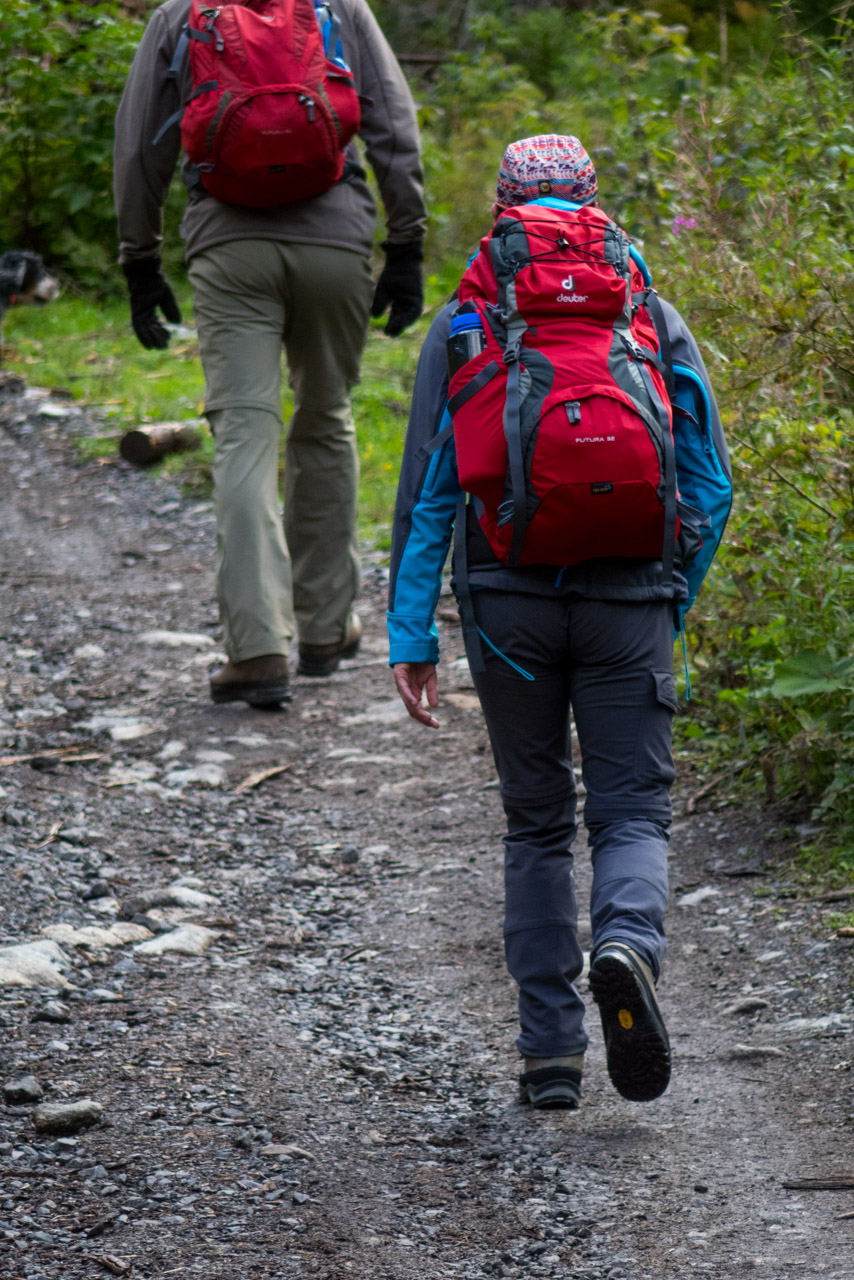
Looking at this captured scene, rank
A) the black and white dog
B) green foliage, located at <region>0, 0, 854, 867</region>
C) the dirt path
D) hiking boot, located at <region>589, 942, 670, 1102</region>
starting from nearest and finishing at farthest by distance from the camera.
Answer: the dirt path < hiking boot, located at <region>589, 942, 670, 1102</region> < green foliage, located at <region>0, 0, 854, 867</region> < the black and white dog

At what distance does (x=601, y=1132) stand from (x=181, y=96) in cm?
360

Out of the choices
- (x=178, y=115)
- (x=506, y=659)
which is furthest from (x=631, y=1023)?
(x=178, y=115)

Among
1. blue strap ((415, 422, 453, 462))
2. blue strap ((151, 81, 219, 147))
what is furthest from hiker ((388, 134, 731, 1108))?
blue strap ((151, 81, 219, 147))

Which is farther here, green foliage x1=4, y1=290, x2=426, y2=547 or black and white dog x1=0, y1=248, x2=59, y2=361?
black and white dog x1=0, y1=248, x2=59, y2=361

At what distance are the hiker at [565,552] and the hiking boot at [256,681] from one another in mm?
2110

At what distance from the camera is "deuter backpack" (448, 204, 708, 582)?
2.47 m

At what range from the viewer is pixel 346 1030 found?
3.11 metres

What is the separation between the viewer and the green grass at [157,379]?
8.10 meters

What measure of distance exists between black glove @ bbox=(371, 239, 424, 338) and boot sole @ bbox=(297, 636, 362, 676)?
1304 mm

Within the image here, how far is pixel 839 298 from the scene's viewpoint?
3678 millimetres

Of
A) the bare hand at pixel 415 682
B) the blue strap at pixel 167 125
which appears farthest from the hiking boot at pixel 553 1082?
the blue strap at pixel 167 125

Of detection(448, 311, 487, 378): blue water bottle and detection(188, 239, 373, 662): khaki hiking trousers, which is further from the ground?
detection(448, 311, 487, 378): blue water bottle

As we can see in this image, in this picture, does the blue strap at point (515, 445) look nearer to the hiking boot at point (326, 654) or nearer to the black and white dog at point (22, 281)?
the hiking boot at point (326, 654)

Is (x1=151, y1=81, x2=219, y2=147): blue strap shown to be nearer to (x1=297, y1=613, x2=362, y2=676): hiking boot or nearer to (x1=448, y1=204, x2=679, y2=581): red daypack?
(x1=297, y1=613, x2=362, y2=676): hiking boot
